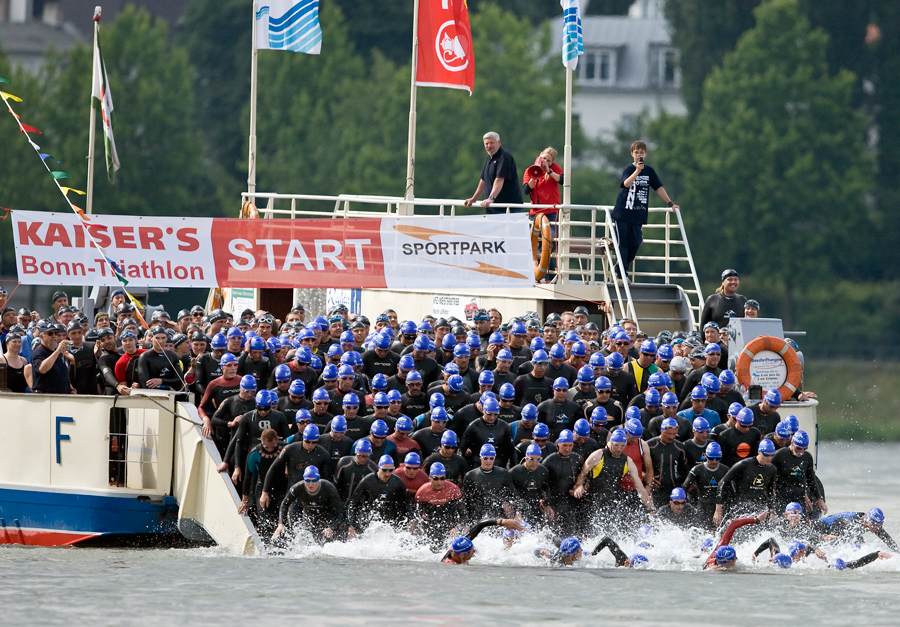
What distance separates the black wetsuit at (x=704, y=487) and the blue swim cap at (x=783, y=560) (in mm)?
976

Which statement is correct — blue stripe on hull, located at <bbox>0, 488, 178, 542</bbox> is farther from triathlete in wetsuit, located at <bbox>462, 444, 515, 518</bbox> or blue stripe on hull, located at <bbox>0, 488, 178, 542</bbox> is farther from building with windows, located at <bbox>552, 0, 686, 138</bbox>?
building with windows, located at <bbox>552, 0, 686, 138</bbox>

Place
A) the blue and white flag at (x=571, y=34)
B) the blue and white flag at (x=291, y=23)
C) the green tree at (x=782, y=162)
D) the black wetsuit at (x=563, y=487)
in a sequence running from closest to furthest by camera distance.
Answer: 1. the black wetsuit at (x=563, y=487)
2. the blue and white flag at (x=571, y=34)
3. the blue and white flag at (x=291, y=23)
4. the green tree at (x=782, y=162)

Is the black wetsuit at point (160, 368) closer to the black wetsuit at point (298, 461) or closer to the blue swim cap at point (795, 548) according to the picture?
the black wetsuit at point (298, 461)

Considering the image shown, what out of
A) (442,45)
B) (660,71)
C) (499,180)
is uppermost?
(660,71)

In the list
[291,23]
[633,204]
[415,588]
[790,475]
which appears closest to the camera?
[415,588]

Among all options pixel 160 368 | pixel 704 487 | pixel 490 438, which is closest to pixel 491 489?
pixel 490 438

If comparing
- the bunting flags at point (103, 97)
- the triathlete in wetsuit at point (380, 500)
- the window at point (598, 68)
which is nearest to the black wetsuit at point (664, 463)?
the triathlete in wetsuit at point (380, 500)

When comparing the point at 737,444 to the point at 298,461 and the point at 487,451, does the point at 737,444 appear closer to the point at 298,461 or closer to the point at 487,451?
the point at 487,451

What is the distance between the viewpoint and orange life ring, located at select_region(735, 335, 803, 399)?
2041 cm

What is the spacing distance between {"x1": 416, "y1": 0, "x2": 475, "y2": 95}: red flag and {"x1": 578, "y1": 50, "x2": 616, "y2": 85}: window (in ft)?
185

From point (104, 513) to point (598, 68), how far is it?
223ft

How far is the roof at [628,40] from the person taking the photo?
83562mm

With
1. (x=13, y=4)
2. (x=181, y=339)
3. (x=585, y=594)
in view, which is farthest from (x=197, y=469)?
(x=13, y=4)

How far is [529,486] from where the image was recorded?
59.0 feet
